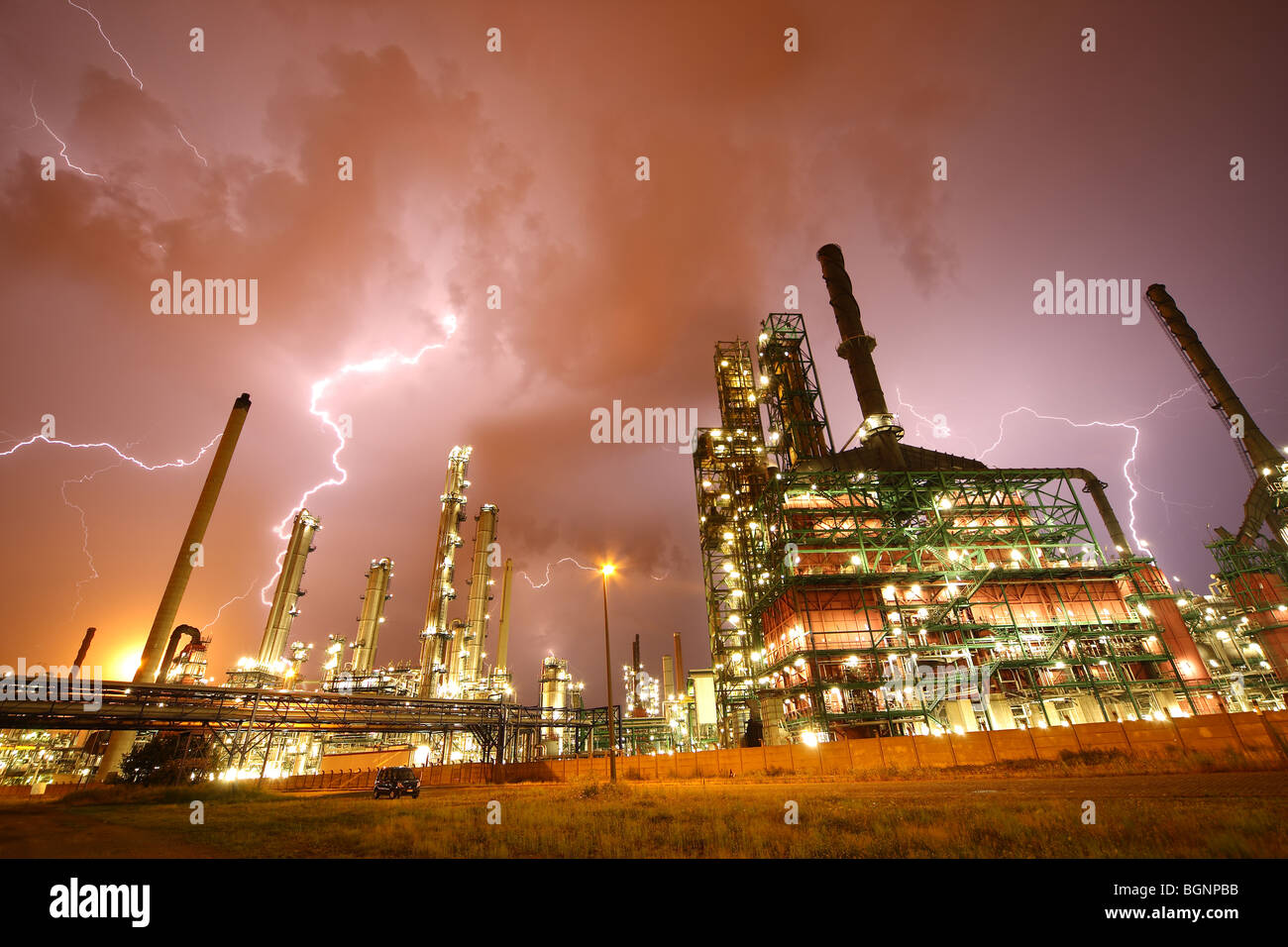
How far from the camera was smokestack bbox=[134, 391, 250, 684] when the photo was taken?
39688mm

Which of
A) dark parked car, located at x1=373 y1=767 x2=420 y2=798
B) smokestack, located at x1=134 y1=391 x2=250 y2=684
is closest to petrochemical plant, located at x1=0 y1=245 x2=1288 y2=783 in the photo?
smokestack, located at x1=134 y1=391 x2=250 y2=684

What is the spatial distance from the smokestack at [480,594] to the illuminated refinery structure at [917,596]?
3658 cm

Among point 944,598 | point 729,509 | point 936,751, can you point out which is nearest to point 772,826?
point 936,751

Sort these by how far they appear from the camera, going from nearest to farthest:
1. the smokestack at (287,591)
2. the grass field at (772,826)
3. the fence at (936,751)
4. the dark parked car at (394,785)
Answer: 1. the grass field at (772,826)
2. the fence at (936,751)
3. the dark parked car at (394,785)
4. the smokestack at (287,591)

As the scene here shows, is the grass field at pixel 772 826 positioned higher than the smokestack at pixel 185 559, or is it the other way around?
the smokestack at pixel 185 559

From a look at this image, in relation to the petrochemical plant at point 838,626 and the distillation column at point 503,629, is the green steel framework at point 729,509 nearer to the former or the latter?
the petrochemical plant at point 838,626

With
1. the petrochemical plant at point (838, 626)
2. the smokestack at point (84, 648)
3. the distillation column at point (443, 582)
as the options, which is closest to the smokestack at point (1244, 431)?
the petrochemical plant at point (838, 626)

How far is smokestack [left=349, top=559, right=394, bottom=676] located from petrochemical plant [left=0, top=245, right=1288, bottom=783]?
813 mm

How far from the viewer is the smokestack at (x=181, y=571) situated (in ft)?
127

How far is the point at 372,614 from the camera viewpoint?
72.9 m

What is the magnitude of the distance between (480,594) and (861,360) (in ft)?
203

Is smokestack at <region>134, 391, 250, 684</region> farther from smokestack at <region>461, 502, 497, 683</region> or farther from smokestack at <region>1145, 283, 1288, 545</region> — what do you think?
smokestack at <region>1145, 283, 1288, 545</region>

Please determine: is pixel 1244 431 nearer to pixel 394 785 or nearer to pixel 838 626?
pixel 838 626
